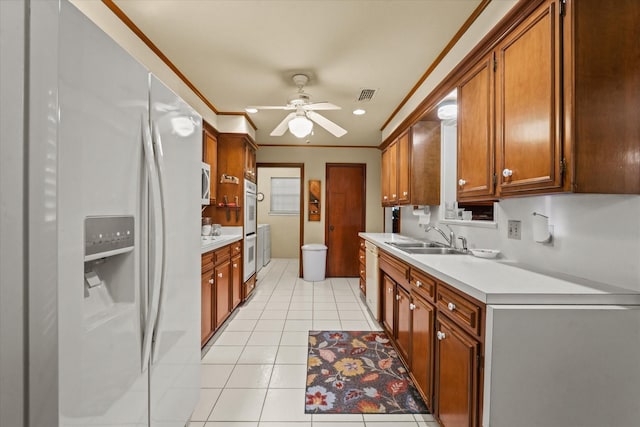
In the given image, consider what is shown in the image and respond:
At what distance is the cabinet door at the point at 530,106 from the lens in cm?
124

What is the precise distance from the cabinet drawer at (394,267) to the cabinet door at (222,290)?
1.61 meters

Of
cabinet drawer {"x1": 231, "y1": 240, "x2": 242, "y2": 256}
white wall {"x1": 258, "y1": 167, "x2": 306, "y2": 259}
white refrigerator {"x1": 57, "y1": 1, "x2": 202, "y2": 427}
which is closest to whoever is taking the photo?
white refrigerator {"x1": 57, "y1": 1, "x2": 202, "y2": 427}

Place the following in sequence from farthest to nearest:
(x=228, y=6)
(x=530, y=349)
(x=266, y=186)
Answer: (x=266, y=186) → (x=228, y=6) → (x=530, y=349)

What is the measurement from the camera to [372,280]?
341 cm

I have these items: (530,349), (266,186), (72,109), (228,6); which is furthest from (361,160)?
(72,109)

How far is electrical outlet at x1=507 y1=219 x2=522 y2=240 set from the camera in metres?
1.82

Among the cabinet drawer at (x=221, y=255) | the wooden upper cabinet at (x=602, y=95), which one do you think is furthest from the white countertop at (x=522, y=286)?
the cabinet drawer at (x=221, y=255)

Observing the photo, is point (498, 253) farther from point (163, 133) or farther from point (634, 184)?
point (163, 133)

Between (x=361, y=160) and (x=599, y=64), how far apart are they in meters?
4.36

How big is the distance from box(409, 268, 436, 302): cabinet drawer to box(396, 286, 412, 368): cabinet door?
178mm

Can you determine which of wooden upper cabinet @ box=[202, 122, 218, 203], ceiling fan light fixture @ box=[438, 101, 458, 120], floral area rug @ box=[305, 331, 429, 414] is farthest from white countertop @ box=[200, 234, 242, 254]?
ceiling fan light fixture @ box=[438, 101, 458, 120]

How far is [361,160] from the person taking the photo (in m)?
5.49

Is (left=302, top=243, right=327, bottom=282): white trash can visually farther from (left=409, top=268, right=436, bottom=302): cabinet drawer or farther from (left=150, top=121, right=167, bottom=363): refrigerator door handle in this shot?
(left=150, top=121, right=167, bottom=363): refrigerator door handle

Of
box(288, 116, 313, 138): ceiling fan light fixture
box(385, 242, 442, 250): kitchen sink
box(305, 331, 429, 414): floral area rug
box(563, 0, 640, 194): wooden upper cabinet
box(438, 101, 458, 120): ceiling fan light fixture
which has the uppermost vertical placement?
box(438, 101, 458, 120): ceiling fan light fixture
